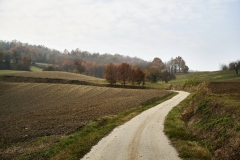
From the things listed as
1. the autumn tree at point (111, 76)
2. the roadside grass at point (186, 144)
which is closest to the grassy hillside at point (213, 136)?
the roadside grass at point (186, 144)

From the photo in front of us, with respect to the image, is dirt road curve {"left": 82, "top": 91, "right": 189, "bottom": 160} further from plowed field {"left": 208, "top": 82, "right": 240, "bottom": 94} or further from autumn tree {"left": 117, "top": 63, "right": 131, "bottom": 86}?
autumn tree {"left": 117, "top": 63, "right": 131, "bottom": 86}

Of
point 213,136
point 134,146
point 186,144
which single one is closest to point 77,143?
point 134,146

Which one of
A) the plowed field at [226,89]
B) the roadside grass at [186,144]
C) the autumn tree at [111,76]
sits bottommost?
the roadside grass at [186,144]

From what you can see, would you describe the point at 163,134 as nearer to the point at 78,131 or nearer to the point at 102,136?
the point at 102,136

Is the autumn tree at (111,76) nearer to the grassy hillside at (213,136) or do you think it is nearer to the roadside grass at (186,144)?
the roadside grass at (186,144)

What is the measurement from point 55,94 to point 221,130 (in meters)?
47.5

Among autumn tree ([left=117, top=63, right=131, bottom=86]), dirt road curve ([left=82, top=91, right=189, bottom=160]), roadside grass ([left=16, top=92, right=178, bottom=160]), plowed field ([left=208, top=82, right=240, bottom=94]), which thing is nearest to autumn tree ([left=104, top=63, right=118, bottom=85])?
autumn tree ([left=117, top=63, right=131, bottom=86])

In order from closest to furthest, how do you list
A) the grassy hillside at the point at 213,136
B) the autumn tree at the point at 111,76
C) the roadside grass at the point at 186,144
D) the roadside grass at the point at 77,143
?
1. the grassy hillside at the point at 213,136
2. the roadside grass at the point at 186,144
3. the roadside grass at the point at 77,143
4. the autumn tree at the point at 111,76

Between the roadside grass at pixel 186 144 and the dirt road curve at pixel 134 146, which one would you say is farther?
the roadside grass at pixel 186 144

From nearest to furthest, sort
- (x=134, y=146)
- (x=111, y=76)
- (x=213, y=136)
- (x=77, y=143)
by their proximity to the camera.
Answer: (x=134, y=146), (x=213, y=136), (x=77, y=143), (x=111, y=76)

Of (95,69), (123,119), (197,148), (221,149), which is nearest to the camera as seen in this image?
(221,149)

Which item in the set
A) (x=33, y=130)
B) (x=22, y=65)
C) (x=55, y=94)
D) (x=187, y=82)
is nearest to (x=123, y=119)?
(x=33, y=130)

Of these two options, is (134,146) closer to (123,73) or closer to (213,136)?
(213,136)

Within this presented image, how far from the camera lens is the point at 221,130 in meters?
14.9
